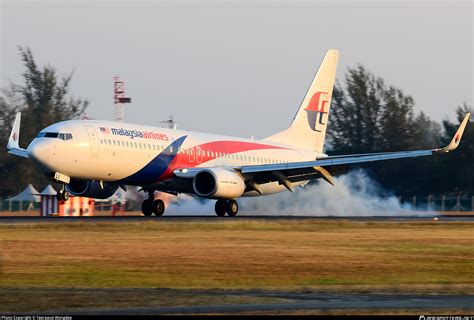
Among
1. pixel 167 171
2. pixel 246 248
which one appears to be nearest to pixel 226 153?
pixel 167 171

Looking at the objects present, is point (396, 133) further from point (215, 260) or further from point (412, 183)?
A: point (215, 260)

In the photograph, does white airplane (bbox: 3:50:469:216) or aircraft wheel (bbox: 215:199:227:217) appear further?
aircraft wheel (bbox: 215:199:227:217)

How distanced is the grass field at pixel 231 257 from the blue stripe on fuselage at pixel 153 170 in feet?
20.5

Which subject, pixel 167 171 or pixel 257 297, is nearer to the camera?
pixel 257 297

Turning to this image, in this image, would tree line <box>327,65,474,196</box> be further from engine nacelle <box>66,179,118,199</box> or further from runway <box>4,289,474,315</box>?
runway <box>4,289,474,315</box>

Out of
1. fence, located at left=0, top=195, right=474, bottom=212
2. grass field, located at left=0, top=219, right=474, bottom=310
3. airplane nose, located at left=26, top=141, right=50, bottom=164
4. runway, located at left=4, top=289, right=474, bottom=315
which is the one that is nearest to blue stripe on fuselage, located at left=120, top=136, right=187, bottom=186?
airplane nose, located at left=26, top=141, right=50, bottom=164

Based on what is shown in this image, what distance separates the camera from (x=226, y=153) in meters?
53.2

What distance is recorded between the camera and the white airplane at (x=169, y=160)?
45.0 meters

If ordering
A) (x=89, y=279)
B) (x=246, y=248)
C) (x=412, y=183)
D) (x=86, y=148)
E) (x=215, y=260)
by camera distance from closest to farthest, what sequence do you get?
(x=89, y=279), (x=215, y=260), (x=246, y=248), (x=86, y=148), (x=412, y=183)

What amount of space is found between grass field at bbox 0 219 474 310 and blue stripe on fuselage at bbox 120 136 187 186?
20.5 feet

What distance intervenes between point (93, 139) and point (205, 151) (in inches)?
309

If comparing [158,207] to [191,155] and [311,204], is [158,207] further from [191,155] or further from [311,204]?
[311,204]

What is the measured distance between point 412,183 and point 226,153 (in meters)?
36.4

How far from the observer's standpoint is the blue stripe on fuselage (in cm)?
4784
